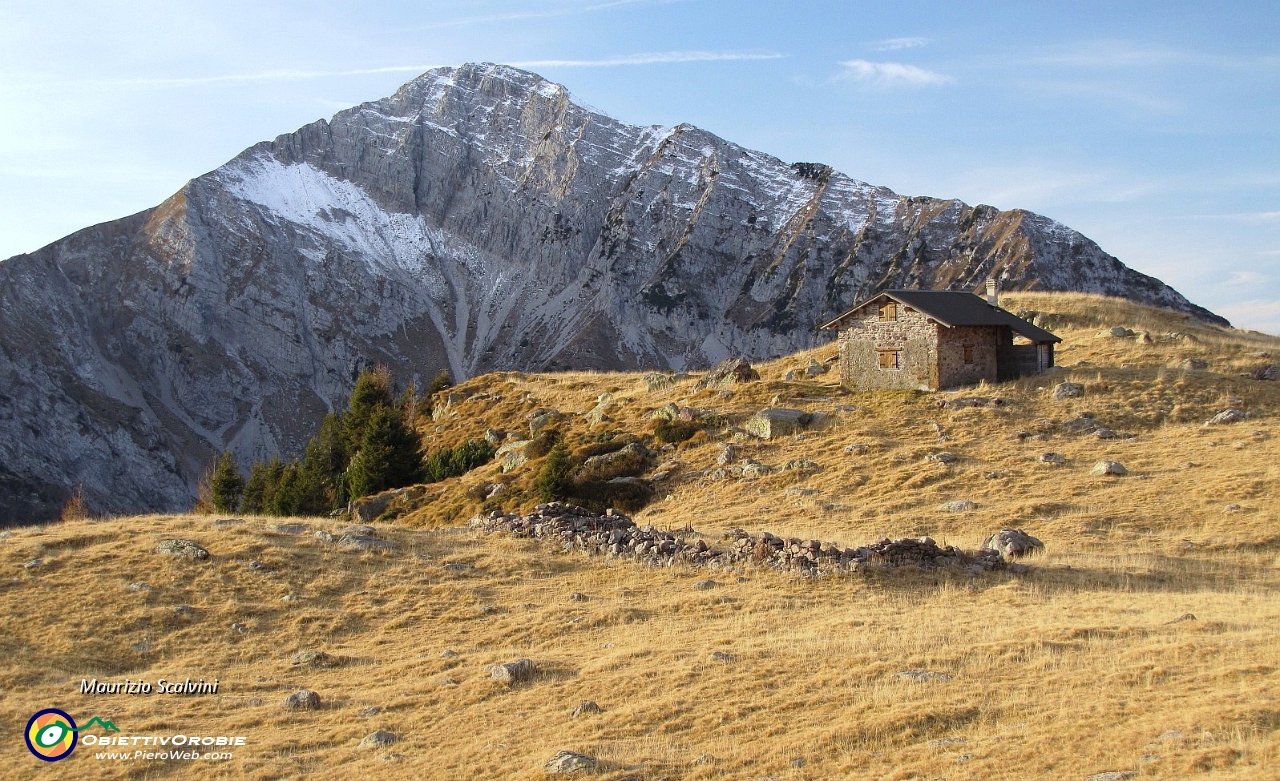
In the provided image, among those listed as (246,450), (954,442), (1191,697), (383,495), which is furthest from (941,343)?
(246,450)

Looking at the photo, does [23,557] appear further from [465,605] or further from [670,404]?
[670,404]

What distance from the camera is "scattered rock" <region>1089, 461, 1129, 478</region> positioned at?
33844 mm

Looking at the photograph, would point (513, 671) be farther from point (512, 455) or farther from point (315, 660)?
point (512, 455)

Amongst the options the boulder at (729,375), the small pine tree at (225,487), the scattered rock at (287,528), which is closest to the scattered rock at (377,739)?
the scattered rock at (287,528)

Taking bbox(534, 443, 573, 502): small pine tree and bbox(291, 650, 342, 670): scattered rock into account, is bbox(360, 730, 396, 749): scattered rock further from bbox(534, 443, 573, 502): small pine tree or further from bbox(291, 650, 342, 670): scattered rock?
bbox(534, 443, 573, 502): small pine tree

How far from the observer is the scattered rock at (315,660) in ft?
62.4

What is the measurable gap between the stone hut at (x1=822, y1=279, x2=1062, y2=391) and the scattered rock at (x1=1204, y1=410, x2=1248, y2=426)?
1029cm

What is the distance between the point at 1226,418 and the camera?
39531mm

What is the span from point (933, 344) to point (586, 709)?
3703cm

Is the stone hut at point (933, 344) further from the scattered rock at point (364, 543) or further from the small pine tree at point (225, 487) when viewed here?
the small pine tree at point (225, 487)

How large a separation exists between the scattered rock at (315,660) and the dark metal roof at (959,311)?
36062 mm

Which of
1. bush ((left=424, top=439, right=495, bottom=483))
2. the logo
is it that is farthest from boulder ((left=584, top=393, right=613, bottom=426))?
the logo

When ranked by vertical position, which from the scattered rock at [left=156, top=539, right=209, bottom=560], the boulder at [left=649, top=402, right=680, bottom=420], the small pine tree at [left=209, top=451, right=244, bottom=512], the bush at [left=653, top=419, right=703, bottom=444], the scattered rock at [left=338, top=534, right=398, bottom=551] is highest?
the boulder at [left=649, top=402, right=680, bottom=420]

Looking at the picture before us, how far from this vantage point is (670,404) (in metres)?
50.1
